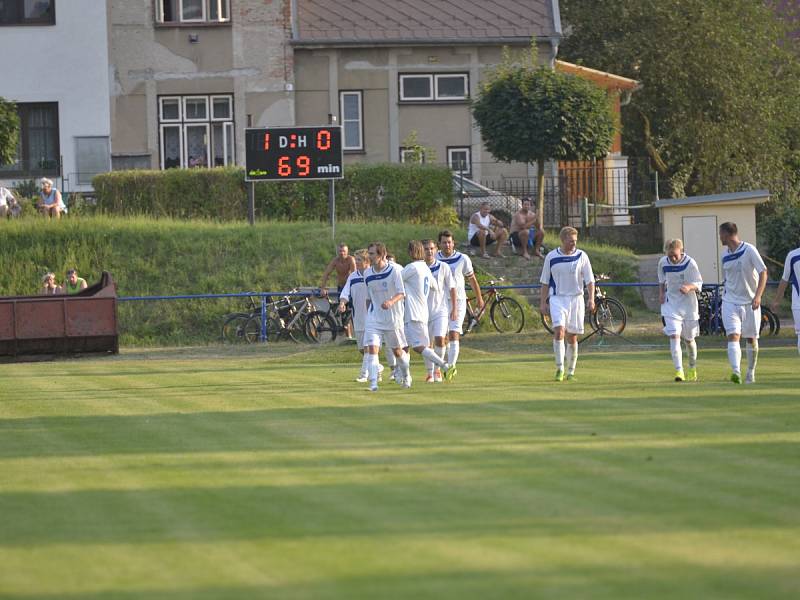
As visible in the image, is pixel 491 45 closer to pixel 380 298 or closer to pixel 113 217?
pixel 113 217

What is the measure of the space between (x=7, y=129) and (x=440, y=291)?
18.7 meters

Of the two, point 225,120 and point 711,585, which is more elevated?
point 225,120

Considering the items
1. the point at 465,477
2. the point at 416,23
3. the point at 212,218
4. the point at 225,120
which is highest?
the point at 416,23

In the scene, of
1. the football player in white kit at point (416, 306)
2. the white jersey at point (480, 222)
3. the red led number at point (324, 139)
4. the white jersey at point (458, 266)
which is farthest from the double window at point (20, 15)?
the football player in white kit at point (416, 306)

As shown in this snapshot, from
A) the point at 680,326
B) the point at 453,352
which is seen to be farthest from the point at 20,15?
the point at 680,326

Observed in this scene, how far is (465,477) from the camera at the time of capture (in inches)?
420

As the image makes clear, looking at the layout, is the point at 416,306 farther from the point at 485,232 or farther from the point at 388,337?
the point at 485,232

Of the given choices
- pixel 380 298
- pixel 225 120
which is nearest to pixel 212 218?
pixel 225 120

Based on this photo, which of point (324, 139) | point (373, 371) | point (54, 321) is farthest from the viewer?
point (324, 139)

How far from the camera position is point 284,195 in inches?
1524

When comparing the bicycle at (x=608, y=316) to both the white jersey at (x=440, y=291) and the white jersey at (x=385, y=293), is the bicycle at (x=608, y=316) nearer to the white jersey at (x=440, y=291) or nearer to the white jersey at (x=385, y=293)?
the white jersey at (x=440, y=291)

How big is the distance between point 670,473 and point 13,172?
36.8 meters

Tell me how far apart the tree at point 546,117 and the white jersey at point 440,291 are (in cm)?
1553

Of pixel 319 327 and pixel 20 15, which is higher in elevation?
pixel 20 15
